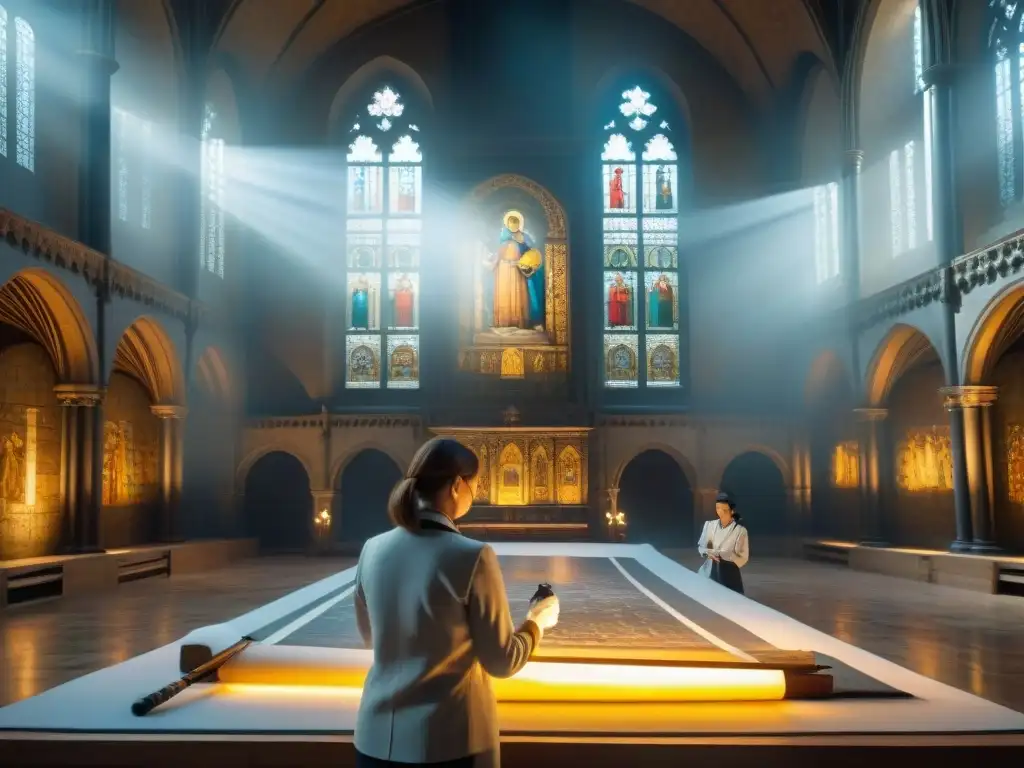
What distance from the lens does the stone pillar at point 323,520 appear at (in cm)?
2323

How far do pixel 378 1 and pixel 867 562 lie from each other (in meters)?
16.3

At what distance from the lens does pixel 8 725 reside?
4.27 m

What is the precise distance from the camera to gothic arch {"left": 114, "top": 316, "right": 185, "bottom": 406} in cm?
1978

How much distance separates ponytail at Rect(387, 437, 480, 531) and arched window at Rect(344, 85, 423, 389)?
21587 millimetres

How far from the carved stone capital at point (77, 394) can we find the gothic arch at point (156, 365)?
3.13 meters

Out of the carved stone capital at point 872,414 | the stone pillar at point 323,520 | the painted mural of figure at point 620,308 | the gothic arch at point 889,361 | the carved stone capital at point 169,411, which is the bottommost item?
the stone pillar at point 323,520

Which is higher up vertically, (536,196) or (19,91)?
(536,196)

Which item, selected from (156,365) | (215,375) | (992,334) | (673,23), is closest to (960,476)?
(992,334)

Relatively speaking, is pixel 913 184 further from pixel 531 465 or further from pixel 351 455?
pixel 351 455

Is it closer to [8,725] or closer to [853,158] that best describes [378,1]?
[853,158]

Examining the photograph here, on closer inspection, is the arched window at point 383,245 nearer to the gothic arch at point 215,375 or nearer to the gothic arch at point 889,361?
the gothic arch at point 215,375

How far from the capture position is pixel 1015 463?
56.9 ft

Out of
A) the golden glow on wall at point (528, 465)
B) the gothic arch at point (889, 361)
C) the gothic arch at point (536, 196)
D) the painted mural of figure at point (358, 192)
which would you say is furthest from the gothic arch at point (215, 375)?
the gothic arch at point (889, 361)

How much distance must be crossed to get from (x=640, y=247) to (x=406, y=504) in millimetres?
22394
